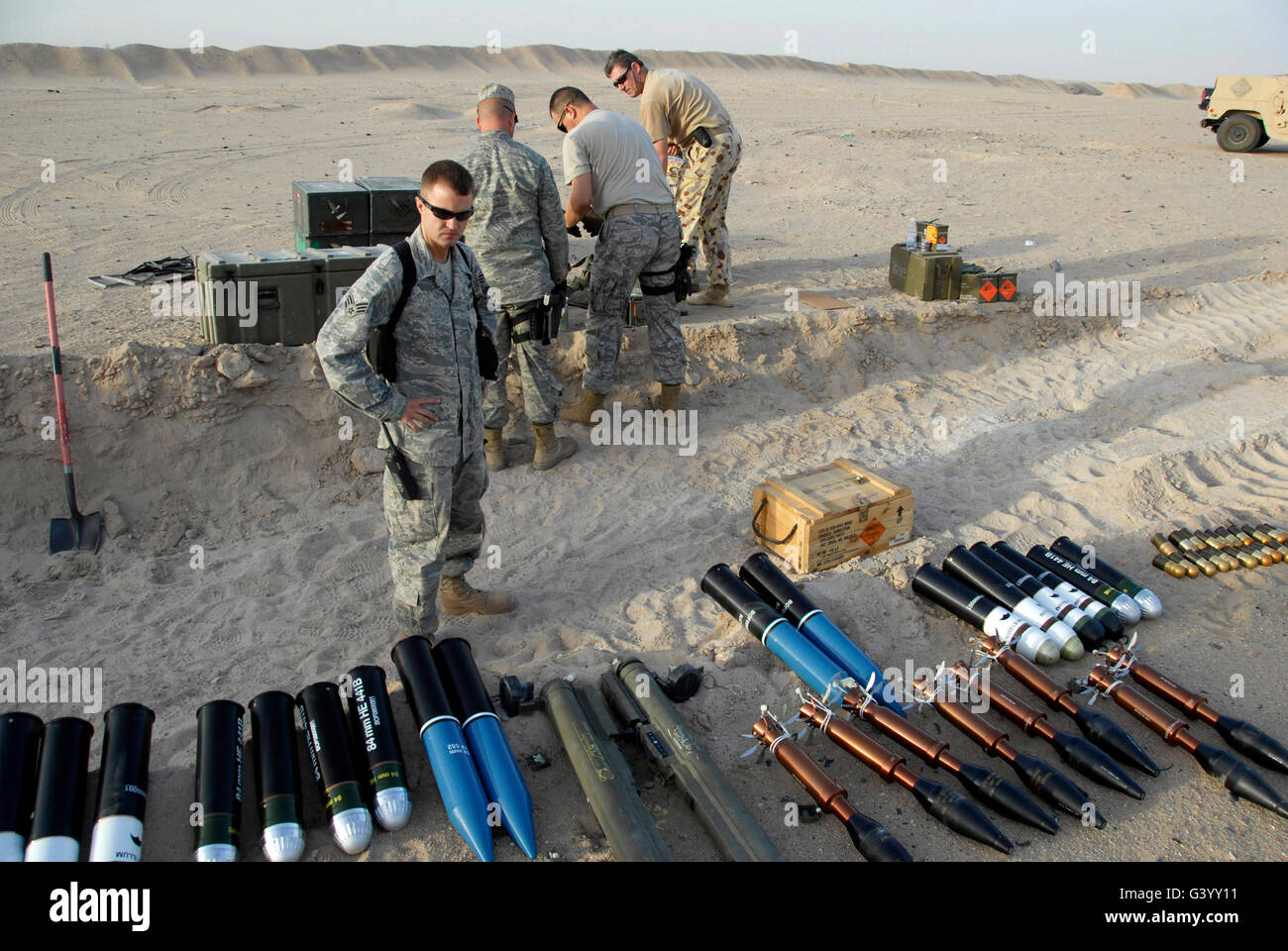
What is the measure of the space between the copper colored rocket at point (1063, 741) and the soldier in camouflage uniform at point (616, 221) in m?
3.50

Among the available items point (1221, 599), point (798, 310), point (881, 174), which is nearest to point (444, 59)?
point (881, 174)

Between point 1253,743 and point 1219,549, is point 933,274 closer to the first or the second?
point 1219,549

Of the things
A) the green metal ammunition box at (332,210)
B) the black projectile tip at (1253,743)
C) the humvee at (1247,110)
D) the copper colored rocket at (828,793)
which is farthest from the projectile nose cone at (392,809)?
the humvee at (1247,110)

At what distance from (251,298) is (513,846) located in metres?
4.47

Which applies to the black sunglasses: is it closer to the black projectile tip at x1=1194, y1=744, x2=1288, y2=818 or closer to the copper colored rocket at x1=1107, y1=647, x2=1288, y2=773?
the copper colored rocket at x1=1107, y1=647, x2=1288, y2=773

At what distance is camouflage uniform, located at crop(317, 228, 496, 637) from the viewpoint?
390cm

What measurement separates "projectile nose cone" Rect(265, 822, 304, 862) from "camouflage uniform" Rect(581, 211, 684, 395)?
4103 mm

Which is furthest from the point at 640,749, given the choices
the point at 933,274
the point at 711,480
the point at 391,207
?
the point at 933,274

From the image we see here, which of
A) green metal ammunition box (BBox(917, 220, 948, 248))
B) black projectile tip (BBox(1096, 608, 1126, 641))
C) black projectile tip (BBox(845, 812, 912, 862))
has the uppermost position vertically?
green metal ammunition box (BBox(917, 220, 948, 248))

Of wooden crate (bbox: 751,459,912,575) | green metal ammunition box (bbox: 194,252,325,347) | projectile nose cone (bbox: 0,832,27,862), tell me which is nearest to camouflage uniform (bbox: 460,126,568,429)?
green metal ammunition box (bbox: 194,252,325,347)

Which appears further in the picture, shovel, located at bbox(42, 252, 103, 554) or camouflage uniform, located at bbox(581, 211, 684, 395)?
camouflage uniform, located at bbox(581, 211, 684, 395)

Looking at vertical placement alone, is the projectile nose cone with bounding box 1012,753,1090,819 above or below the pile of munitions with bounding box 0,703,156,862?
below

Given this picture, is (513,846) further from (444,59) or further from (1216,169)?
(444,59)

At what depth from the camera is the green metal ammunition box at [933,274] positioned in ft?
28.1
